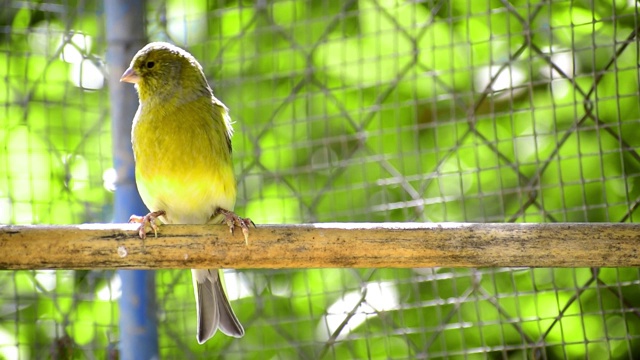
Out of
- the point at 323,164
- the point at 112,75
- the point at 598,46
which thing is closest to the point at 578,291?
the point at 598,46

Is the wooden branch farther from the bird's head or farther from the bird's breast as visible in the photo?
the bird's head

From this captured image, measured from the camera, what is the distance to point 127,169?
241 centimetres

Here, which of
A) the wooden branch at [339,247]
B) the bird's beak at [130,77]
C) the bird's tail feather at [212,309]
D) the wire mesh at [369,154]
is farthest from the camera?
the wire mesh at [369,154]

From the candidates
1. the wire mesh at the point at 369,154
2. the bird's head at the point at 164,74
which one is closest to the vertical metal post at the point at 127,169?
the bird's head at the point at 164,74

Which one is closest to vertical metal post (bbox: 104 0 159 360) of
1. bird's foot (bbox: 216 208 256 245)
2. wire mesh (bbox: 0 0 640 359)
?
wire mesh (bbox: 0 0 640 359)

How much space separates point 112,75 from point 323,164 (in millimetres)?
666

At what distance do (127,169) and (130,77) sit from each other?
247 millimetres

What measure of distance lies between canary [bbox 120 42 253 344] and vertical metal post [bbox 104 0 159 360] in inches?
3.2

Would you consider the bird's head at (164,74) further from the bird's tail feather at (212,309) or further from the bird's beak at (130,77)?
the bird's tail feather at (212,309)

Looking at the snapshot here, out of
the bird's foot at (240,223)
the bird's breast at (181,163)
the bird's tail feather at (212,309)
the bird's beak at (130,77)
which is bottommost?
Answer: the bird's tail feather at (212,309)

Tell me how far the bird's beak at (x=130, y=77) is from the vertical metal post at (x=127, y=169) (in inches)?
4.0

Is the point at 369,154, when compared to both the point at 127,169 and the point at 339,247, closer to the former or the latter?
the point at 127,169

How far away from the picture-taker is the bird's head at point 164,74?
2375 millimetres

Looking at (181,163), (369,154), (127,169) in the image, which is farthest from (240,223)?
(369,154)
